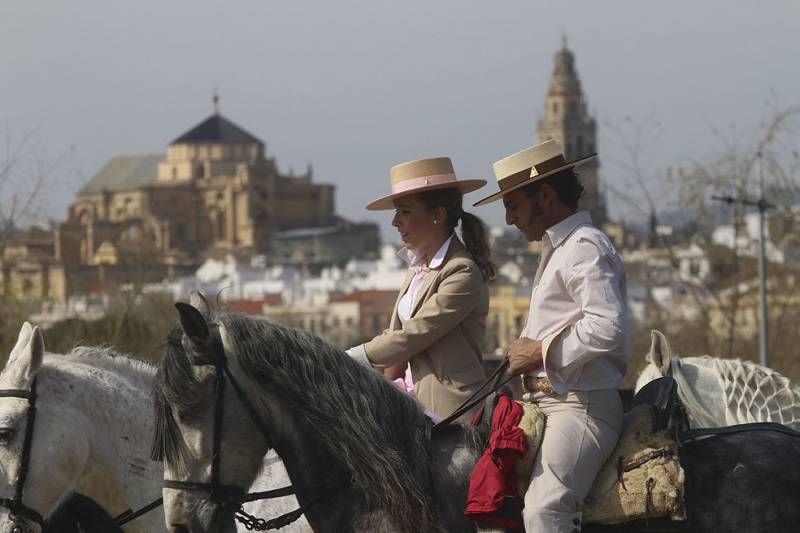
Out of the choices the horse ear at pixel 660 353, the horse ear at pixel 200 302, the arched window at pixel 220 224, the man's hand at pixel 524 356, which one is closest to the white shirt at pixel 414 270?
the man's hand at pixel 524 356

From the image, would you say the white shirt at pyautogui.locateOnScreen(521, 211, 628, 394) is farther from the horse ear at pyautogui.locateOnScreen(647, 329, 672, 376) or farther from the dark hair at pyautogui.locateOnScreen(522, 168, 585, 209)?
the horse ear at pyautogui.locateOnScreen(647, 329, 672, 376)

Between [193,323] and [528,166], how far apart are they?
1.04m

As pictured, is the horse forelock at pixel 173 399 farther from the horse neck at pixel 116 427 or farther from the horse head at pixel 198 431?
the horse neck at pixel 116 427

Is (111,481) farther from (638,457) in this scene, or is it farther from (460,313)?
(638,457)

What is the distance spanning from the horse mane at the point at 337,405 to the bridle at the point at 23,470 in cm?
101

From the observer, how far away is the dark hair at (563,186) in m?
4.86

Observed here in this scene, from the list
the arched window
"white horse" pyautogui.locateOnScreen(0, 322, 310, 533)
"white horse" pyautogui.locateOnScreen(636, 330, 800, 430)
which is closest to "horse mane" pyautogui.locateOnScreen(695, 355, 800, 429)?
"white horse" pyautogui.locateOnScreen(636, 330, 800, 430)

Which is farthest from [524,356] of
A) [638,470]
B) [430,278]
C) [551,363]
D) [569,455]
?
[430,278]

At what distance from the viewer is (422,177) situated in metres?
5.55

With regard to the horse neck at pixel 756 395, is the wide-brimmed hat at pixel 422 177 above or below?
above

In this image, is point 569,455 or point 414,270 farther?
point 414,270

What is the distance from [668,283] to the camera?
81.9 metres

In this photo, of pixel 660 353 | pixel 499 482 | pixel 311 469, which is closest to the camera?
pixel 499 482

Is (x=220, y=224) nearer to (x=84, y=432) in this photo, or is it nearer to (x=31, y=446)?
(x=84, y=432)
